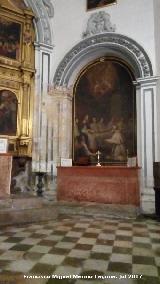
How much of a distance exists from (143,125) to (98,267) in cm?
512

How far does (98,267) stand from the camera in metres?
2.92

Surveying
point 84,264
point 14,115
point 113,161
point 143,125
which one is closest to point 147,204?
point 113,161

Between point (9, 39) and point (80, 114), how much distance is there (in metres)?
3.37

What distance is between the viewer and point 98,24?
8.55 meters

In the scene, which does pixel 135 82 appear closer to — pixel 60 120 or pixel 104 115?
pixel 104 115

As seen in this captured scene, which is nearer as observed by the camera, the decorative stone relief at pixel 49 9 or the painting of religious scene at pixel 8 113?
the painting of religious scene at pixel 8 113

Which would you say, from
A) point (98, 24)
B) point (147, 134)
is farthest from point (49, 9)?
point (147, 134)

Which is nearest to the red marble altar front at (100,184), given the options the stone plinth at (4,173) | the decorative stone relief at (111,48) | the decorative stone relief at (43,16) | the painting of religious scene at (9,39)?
the stone plinth at (4,173)

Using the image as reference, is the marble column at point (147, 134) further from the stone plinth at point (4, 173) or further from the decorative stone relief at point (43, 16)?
the decorative stone relief at point (43, 16)

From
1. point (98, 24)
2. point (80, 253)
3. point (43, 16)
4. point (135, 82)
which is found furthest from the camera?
point (43, 16)

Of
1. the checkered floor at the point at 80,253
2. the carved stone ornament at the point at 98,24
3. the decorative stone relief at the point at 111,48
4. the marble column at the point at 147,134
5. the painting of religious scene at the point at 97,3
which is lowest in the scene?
the checkered floor at the point at 80,253

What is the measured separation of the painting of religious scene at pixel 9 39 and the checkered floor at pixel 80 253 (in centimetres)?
587

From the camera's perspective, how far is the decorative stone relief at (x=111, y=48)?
766cm

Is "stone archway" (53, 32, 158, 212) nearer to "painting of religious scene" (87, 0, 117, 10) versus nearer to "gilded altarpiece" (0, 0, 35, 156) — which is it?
"gilded altarpiece" (0, 0, 35, 156)
